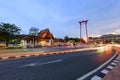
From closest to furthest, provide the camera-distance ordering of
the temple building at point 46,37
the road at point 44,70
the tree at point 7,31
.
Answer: the road at point 44,70
the tree at point 7,31
the temple building at point 46,37

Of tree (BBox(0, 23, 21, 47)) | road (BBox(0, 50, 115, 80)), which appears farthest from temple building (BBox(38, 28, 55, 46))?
road (BBox(0, 50, 115, 80))

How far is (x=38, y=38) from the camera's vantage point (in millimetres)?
86000

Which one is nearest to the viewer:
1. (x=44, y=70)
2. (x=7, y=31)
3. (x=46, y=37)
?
(x=44, y=70)

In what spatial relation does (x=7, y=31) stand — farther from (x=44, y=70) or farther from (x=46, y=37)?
(x=44, y=70)

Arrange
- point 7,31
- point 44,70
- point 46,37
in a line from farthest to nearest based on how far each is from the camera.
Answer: point 46,37 → point 7,31 → point 44,70

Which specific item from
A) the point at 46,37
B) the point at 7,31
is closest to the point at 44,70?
the point at 7,31

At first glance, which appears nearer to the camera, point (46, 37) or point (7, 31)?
point (7, 31)

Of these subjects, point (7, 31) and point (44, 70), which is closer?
point (44, 70)

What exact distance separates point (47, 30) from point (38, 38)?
33.1ft

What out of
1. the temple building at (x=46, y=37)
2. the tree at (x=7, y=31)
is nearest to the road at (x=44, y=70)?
the tree at (x=7, y=31)

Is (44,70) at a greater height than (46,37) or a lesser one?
lesser

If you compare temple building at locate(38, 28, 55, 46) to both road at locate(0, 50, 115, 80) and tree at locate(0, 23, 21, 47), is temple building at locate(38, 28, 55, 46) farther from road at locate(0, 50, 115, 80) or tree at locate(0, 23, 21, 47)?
road at locate(0, 50, 115, 80)

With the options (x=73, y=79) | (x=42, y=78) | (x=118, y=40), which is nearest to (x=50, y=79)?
(x=42, y=78)

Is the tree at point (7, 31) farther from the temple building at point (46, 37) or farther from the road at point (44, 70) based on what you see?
the road at point (44, 70)
